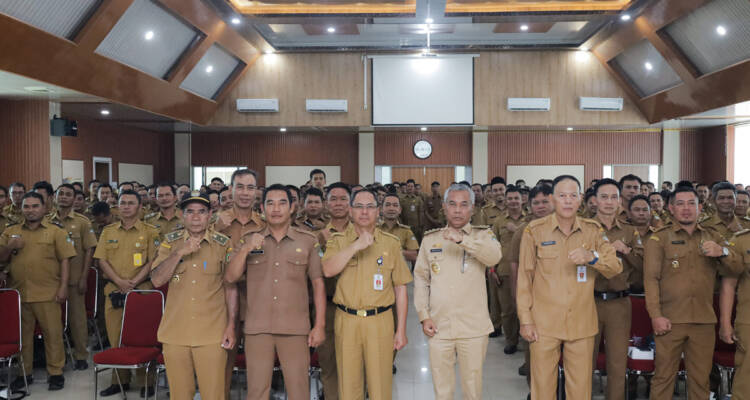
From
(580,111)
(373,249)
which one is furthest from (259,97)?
(373,249)

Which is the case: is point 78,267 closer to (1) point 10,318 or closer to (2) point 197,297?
(1) point 10,318

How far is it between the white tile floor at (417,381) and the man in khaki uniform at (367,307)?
128 centimetres

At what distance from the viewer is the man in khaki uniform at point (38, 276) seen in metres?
4.56

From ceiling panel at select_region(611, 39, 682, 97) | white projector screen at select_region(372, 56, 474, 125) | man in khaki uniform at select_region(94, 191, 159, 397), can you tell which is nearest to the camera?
man in khaki uniform at select_region(94, 191, 159, 397)

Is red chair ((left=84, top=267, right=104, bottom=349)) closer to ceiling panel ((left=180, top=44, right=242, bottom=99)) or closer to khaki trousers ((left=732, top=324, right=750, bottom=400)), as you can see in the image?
khaki trousers ((left=732, top=324, right=750, bottom=400))

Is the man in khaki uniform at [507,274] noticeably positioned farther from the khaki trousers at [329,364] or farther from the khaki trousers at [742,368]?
the khaki trousers at [329,364]

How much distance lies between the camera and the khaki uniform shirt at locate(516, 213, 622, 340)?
3123 mm

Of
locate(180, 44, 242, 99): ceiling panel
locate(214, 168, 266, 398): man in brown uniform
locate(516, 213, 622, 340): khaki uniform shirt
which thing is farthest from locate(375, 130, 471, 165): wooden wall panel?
locate(516, 213, 622, 340): khaki uniform shirt

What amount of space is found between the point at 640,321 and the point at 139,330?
3.90 meters

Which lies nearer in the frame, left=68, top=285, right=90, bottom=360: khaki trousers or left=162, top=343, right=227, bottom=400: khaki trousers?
left=162, top=343, right=227, bottom=400: khaki trousers

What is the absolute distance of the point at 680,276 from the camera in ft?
11.8

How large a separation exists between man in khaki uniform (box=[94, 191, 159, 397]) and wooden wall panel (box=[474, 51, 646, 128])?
8.76 m

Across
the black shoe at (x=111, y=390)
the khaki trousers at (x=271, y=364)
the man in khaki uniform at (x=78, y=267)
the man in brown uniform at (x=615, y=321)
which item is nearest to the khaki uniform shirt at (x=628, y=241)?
the man in brown uniform at (x=615, y=321)

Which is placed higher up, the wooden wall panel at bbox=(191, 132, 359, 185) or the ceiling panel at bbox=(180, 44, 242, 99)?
the ceiling panel at bbox=(180, 44, 242, 99)
